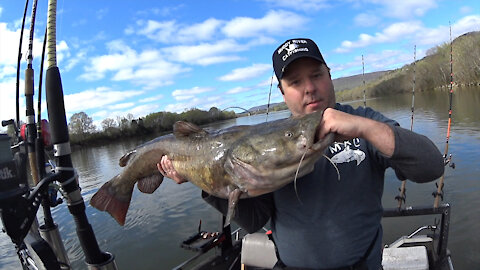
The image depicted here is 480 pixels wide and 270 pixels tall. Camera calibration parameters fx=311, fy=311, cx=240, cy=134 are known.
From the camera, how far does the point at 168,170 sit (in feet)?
8.92

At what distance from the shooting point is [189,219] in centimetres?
1062

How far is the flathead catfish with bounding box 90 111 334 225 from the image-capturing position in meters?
1.84

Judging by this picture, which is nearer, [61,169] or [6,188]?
[6,188]

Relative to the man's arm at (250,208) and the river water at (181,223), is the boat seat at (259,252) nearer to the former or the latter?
the man's arm at (250,208)

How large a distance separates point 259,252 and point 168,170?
1.99m

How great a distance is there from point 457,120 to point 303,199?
78.4ft

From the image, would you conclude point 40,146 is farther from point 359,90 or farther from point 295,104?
point 359,90

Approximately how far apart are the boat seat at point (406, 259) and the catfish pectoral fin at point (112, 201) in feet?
10.9

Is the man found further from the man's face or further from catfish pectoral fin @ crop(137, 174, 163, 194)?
catfish pectoral fin @ crop(137, 174, 163, 194)

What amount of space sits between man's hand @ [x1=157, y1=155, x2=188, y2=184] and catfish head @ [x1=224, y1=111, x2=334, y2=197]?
0.62m

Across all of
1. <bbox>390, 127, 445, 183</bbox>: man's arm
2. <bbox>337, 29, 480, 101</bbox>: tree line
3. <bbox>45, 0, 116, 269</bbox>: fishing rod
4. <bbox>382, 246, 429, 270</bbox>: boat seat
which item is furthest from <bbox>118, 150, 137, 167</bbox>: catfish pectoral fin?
<bbox>337, 29, 480, 101</bbox>: tree line

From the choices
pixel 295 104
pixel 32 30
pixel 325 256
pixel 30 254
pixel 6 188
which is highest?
pixel 32 30

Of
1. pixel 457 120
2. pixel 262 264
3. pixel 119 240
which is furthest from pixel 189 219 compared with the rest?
pixel 457 120

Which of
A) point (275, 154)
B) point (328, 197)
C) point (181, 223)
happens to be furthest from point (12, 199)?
point (181, 223)
